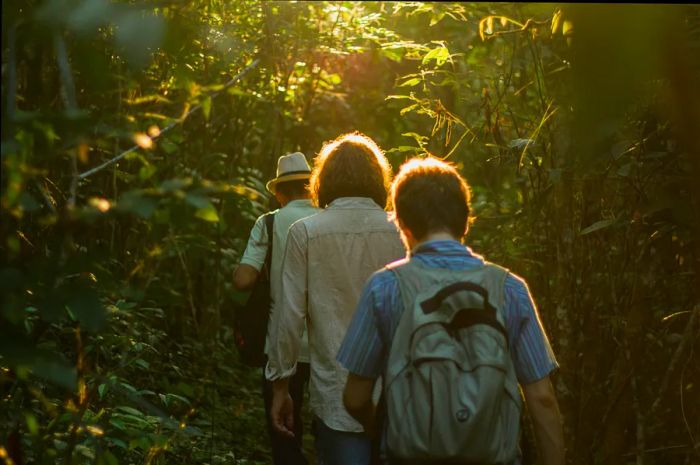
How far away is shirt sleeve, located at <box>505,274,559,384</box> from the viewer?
118 inches

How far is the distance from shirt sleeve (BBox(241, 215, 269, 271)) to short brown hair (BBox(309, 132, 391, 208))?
101cm

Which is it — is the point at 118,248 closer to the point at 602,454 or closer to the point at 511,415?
the point at 602,454

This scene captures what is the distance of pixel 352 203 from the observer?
4.48m

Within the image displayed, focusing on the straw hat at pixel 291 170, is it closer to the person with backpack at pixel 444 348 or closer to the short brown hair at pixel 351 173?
the short brown hair at pixel 351 173

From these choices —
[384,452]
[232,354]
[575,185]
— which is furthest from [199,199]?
[232,354]

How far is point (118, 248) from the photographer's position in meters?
8.09

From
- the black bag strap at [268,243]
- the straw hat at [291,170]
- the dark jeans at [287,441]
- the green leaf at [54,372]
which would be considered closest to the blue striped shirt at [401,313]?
the green leaf at [54,372]

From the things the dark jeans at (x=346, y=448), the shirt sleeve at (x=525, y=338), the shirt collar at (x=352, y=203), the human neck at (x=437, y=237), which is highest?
the human neck at (x=437, y=237)

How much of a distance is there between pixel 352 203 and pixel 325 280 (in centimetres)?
36

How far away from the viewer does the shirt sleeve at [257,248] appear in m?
5.58

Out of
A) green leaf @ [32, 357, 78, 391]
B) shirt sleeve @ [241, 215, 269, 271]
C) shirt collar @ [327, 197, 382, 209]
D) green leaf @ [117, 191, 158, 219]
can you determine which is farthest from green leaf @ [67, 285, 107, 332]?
shirt sleeve @ [241, 215, 269, 271]

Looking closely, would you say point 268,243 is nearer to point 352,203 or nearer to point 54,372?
point 352,203

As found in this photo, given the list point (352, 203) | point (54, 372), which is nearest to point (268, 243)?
point (352, 203)

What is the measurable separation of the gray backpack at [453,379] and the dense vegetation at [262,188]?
52 centimetres
